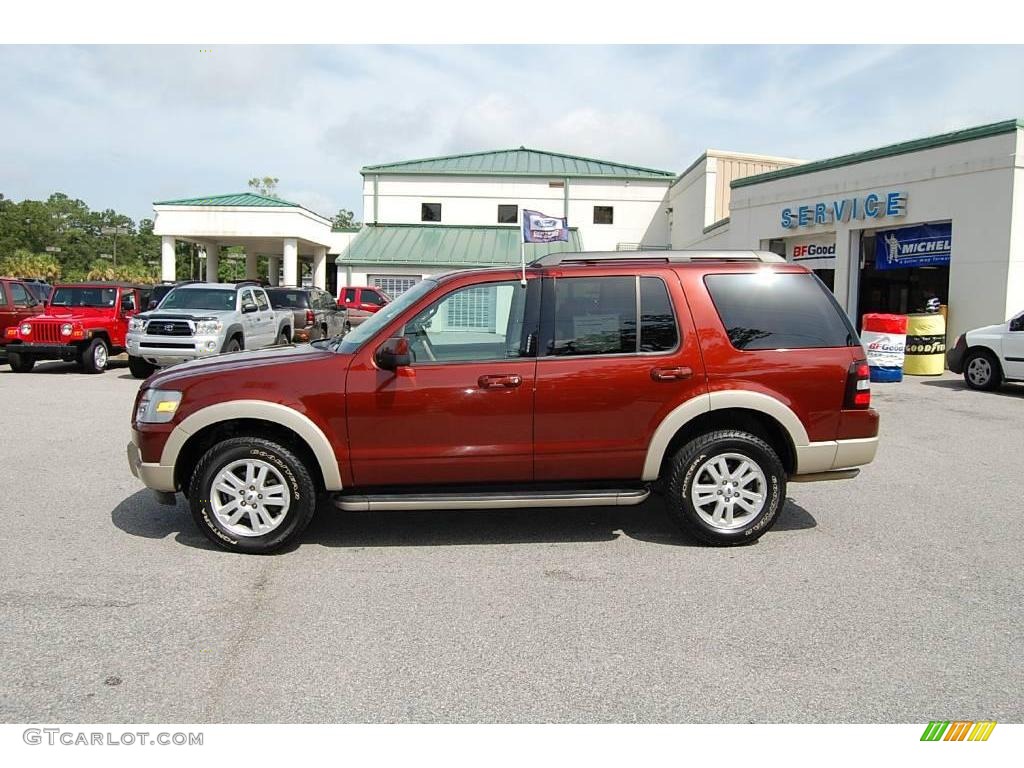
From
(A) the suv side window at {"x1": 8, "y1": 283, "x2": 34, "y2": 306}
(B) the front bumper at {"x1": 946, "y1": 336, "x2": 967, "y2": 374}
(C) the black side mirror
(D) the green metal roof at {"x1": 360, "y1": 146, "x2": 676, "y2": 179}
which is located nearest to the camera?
(C) the black side mirror

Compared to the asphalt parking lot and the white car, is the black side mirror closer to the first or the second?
the asphalt parking lot

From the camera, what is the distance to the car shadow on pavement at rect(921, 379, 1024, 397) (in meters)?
13.5

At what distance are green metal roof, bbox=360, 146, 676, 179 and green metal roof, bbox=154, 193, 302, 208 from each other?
4372 mm

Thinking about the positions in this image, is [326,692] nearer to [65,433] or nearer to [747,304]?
[747,304]

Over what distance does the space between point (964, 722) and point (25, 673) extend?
3.92 meters

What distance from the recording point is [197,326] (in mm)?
14352

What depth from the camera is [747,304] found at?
5.32 metres

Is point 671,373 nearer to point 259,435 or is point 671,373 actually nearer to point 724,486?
point 724,486

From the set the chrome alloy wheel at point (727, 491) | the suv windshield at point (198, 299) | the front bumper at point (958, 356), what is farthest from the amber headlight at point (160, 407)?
the front bumper at point (958, 356)

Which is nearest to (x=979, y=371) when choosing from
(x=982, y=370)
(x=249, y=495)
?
(x=982, y=370)

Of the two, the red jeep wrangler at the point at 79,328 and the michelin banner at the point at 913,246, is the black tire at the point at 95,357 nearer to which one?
the red jeep wrangler at the point at 79,328

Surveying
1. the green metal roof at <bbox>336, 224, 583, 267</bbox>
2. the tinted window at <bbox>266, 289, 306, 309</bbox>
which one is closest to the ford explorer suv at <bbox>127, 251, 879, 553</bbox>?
the tinted window at <bbox>266, 289, 306, 309</bbox>

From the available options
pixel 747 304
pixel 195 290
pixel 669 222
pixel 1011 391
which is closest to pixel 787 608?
pixel 747 304

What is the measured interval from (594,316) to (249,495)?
254cm
